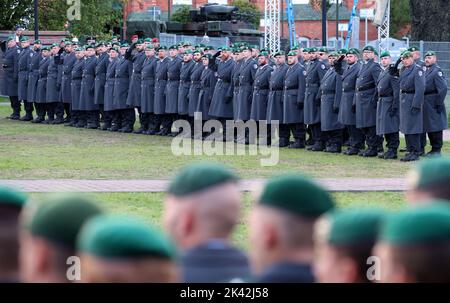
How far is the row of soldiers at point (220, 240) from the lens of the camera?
346cm

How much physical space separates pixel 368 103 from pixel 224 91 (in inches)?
160

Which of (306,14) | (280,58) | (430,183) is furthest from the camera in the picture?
(306,14)

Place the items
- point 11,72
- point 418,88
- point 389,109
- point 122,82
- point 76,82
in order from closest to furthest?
point 418,88 < point 389,109 < point 122,82 < point 76,82 < point 11,72

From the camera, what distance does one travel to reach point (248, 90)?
75.1 ft

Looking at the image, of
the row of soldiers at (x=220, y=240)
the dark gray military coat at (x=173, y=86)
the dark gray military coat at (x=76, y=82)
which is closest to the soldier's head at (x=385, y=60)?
the dark gray military coat at (x=173, y=86)

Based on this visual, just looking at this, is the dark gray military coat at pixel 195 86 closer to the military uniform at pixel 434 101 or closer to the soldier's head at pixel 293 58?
the soldier's head at pixel 293 58

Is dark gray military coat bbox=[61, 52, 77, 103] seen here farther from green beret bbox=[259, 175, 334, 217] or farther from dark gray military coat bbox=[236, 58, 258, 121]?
green beret bbox=[259, 175, 334, 217]

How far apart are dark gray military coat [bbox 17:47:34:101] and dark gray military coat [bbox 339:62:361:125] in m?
10.7

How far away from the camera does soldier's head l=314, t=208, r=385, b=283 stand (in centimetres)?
388

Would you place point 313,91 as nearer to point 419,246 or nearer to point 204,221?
point 204,221

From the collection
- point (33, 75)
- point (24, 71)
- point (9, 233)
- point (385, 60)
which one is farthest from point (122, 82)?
point (9, 233)

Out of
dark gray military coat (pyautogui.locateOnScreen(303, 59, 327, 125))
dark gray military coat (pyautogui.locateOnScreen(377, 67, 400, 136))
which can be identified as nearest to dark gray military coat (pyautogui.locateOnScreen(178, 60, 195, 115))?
dark gray military coat (pyautogui.locateOnScreen(303, 59, 327, 125))
